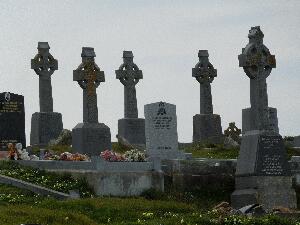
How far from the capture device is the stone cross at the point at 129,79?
41781mm

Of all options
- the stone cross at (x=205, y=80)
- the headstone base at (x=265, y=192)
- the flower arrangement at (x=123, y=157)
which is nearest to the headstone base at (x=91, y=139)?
the flower arrangement at (x=123, y=157)

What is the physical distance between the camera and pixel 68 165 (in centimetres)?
2445

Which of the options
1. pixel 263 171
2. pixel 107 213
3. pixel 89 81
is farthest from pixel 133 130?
pixel 107 213

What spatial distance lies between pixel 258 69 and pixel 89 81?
27.8 ft

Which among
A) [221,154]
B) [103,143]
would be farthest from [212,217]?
[221,154]

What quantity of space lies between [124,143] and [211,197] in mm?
12249

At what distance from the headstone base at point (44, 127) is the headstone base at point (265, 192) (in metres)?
15.8

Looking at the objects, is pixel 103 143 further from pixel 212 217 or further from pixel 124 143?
pixel 212 217

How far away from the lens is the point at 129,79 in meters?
41.9

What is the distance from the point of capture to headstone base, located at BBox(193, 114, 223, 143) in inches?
1665

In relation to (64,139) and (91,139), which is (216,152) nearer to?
(91,139)

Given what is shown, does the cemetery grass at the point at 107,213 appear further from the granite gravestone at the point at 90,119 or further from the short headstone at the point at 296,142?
the short headstone at the point at 296,142

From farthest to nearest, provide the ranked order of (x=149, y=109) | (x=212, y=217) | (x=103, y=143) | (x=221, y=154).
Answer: (x=221, y=154)
(x=103, y=143)
(x=149, y=109)
(x=212, y=217)

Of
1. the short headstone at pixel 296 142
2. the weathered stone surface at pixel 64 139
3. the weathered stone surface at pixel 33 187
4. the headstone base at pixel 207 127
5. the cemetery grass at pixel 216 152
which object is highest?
the headstone base at pixel 207 127
